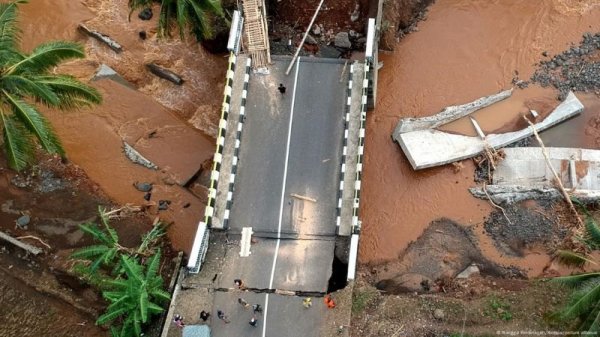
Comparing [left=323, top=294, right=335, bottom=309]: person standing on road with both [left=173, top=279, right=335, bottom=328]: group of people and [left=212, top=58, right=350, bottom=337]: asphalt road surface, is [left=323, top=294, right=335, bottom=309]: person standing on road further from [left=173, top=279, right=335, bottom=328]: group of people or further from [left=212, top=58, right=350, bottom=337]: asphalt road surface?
[left=212, top=58, right=350, bottom=337]: asphalt road surface

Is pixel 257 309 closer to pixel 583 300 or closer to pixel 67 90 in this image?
pixel 67 90

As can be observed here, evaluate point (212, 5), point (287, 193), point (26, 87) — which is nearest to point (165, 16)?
point (212, 5)

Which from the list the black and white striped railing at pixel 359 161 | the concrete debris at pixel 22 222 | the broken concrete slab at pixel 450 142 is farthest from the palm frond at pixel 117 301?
the broken concrete slab at pixel 450 142

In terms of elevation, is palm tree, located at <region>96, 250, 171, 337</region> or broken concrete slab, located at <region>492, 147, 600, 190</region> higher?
broken concrete slab, located at <region>492, 147, 600, 190</region>

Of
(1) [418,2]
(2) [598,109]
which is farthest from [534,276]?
(1) [418,2]

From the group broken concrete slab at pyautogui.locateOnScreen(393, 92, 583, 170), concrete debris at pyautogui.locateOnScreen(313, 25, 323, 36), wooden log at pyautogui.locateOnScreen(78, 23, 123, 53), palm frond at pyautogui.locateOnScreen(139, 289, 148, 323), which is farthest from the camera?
concrete debris at pyautogui.locateOnScreen(313, 25, 323, 36)

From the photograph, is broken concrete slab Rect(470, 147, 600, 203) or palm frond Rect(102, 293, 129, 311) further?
broken concrete slab Rect(470, 147, 600, 203)

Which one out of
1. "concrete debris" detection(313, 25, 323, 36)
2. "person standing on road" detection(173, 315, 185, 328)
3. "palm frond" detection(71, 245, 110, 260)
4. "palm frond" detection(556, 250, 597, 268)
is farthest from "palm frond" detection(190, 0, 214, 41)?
"palm frond" detection(556, 250, 597, 268)
